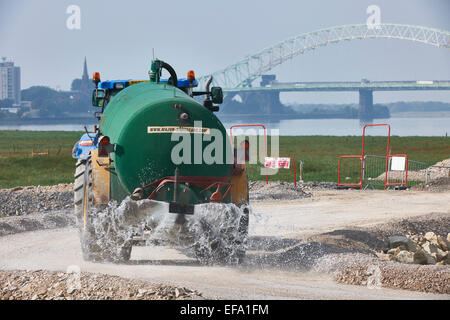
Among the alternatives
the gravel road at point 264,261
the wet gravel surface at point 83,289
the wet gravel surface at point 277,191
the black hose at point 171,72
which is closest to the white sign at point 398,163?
the wet gravel surface at point 277,191

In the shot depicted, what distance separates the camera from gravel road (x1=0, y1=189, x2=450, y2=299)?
9883 millimetres

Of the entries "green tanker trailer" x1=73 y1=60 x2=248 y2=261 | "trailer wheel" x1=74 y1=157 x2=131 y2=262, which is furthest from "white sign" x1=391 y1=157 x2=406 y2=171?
"trailer wheel" x1=74 y1=157 x2=131 y2=262

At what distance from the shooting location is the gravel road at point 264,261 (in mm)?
9883

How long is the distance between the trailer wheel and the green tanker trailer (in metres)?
0.01

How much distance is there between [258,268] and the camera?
38.8 feet

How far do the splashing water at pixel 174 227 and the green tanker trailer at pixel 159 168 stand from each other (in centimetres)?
2

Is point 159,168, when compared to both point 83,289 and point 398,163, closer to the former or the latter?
point 83,289

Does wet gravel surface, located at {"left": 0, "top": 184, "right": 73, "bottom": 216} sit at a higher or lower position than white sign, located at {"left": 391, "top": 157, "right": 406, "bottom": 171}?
lower

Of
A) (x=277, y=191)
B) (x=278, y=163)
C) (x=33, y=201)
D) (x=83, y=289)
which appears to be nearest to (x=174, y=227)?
(x=83, y=289)

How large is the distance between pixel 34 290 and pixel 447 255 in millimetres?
8517

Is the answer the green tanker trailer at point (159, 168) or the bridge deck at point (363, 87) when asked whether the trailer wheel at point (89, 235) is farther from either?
the bridge deck at point (363, 87)

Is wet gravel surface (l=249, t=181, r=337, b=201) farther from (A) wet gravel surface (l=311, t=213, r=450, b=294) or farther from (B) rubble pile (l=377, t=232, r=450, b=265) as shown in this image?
(A) wet gravel surface (l=311, t=213, r=450, b=294)
